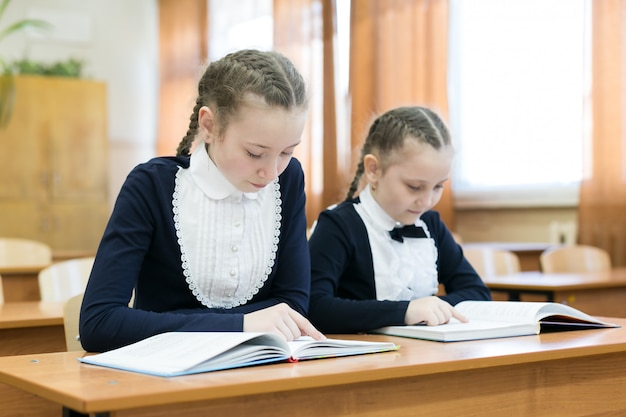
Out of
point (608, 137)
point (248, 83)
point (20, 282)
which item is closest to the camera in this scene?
point (248, 83)

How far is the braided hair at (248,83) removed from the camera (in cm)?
143

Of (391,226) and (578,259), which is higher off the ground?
(391,226)

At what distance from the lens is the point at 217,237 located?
152 centimetres

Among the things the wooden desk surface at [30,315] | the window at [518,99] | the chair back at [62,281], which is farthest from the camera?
the window at [518,99]

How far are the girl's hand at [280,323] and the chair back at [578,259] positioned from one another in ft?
7.84

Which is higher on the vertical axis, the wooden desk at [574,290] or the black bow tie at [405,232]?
the black bow tie at [405,232]

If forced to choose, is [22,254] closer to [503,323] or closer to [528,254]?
[528,254]

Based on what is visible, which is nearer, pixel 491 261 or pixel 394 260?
pixel 394 260

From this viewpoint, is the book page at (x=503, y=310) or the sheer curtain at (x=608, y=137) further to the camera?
the sheer curtain at (x=608, y=137)

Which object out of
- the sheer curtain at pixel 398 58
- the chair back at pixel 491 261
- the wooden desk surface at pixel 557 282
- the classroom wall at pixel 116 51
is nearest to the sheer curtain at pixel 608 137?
the chair back at pixel 491 261

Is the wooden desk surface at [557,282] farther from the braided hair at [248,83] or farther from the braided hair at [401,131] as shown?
the braided hair at [248,83]

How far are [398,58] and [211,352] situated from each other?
12.7 ft

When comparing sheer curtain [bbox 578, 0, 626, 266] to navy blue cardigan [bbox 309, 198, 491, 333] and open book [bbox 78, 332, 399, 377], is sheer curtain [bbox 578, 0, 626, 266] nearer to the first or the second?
navy blue cardigan [bbox 309, 198, 491, 333]

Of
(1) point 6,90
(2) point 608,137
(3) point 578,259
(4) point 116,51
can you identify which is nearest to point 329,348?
(3) point 578,259
